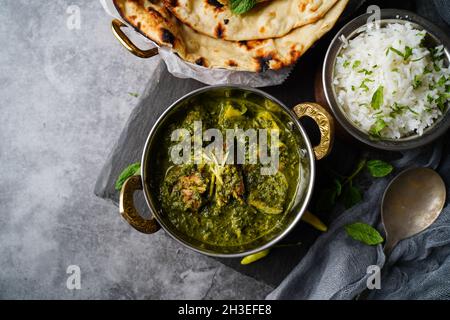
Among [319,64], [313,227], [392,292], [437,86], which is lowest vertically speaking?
[392,292]

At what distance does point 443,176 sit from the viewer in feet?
6.19

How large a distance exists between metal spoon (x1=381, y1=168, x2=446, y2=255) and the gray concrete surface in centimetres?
71

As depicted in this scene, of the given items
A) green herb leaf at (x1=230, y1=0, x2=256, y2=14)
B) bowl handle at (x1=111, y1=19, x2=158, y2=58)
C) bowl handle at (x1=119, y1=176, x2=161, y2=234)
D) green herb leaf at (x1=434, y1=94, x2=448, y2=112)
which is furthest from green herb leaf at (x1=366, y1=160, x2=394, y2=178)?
bowl handle at (x1=111, y1=19, x2=158, y2=58)

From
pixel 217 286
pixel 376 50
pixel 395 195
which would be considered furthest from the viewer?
pixel 217 286

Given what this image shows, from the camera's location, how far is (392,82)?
5.18 feet

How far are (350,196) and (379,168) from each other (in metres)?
0.17

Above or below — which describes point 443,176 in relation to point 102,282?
above

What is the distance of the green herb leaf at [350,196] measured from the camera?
6.01 feet

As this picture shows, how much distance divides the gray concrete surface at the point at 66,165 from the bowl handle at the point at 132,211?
620mm

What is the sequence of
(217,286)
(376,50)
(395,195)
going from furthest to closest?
(217,286) → (395,195) → (376,50)
